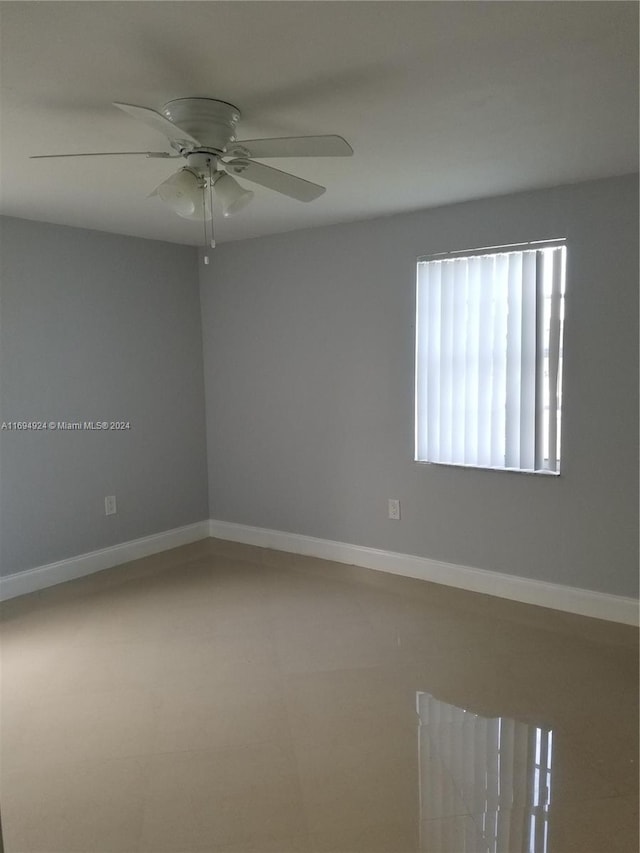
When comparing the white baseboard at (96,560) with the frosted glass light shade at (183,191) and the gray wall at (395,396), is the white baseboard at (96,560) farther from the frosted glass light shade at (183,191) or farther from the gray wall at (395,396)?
the frosted glass light shade at (183,191)

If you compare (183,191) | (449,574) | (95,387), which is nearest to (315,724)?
(449,574)

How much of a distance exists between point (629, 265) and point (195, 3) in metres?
2.39

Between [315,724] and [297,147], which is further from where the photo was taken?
[315,724]

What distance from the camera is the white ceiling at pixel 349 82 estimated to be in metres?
1.61

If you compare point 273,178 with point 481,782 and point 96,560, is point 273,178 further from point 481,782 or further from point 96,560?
point 96,560

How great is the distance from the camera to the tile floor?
1961 millimetres

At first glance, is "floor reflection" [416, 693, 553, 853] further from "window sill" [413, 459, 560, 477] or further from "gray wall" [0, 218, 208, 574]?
"gray wall" [0, 218, 208, 574]

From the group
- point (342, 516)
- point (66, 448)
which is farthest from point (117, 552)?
point (342, 516)

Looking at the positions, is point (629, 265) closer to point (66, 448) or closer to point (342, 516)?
point (342, 516)

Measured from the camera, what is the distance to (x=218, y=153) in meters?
2.20

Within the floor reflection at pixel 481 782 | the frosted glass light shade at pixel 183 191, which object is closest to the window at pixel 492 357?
the floor reflection at pixel 481 782

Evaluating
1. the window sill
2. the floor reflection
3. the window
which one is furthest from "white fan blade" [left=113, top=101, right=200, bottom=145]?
the window sill

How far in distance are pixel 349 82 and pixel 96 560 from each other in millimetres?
3329

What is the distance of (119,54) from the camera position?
5.83ft
